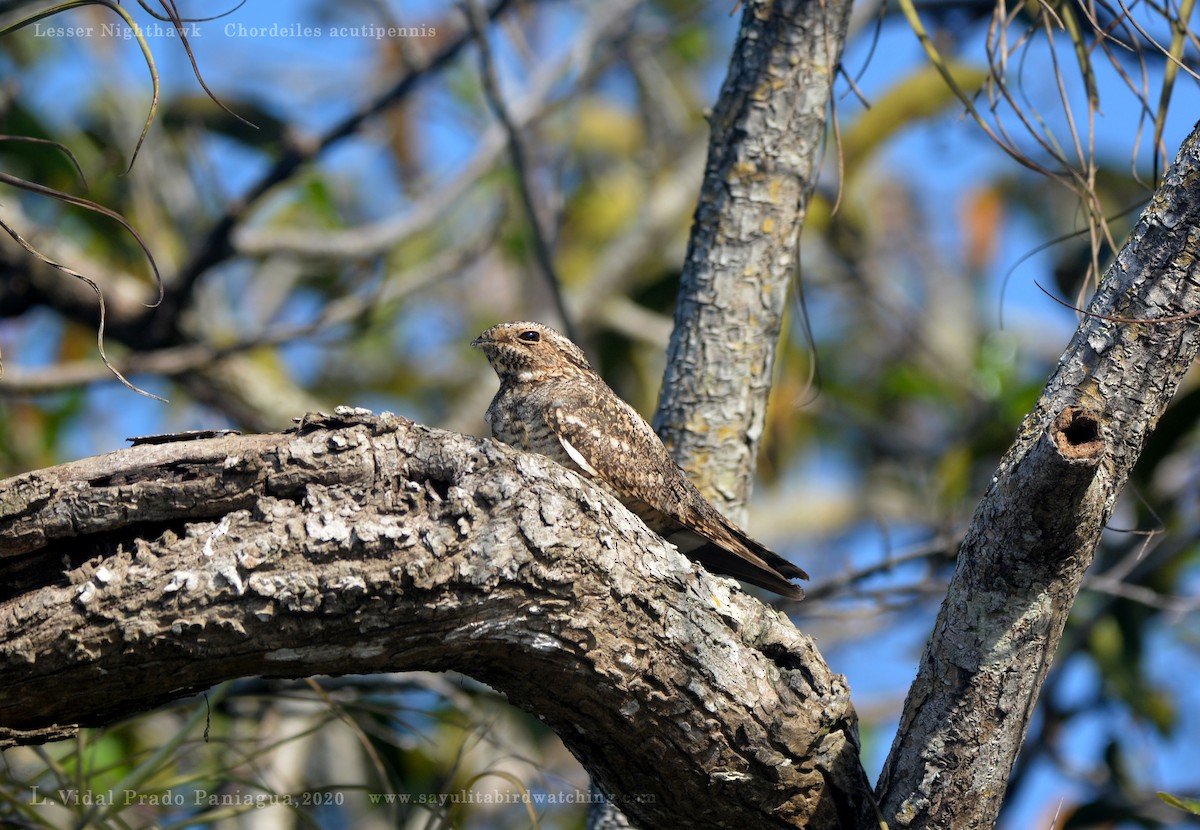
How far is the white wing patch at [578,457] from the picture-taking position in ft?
11.5

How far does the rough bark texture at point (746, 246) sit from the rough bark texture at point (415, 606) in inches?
43.2

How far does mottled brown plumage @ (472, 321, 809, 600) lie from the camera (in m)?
3.39

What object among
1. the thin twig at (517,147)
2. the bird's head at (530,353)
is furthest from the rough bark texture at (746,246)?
the thin twig at (517,147)

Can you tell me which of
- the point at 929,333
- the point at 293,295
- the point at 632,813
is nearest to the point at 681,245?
the point at 929,333

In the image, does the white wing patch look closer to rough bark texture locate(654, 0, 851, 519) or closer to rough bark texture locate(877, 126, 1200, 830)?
rough bark texture locate(654, 0, 851, 519)

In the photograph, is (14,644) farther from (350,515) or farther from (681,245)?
(681,245)

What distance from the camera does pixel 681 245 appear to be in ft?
33.9

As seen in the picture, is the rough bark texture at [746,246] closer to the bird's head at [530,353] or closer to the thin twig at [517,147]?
the bird's head at [530,353]

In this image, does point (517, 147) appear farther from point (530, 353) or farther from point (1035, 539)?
point (1035, 539)

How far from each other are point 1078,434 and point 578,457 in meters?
1.74

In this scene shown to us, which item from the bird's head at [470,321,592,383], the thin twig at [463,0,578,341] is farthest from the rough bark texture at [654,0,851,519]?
the thin twig at [463,0,578,341]

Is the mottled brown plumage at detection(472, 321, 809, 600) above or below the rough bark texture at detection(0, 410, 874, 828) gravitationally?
above

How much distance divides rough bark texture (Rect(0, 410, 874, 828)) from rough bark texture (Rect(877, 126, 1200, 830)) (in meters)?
0.23

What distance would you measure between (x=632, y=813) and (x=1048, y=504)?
3.98ft
